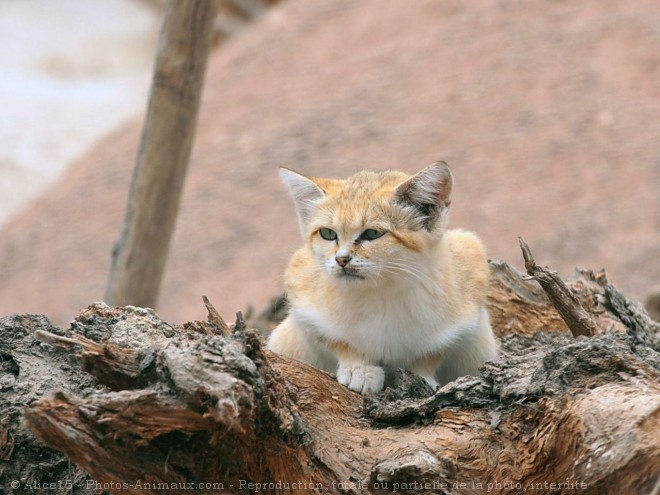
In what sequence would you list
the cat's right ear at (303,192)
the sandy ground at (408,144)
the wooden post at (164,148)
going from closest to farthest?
the cat's right ear at (303,192)
the wooden post at (164,148)
the sandy ground at (408,144)

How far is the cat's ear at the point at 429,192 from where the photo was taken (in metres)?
4.23

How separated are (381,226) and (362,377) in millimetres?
636

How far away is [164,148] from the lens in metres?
6.34

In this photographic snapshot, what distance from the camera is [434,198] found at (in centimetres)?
429

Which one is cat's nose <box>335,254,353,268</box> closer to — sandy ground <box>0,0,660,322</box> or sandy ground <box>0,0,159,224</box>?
sandy ground <box>0,0,660,322</box>

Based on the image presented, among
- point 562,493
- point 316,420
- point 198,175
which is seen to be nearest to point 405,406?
point 316,420

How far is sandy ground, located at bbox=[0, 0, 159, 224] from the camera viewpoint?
15.7m

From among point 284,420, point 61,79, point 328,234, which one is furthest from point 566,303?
point 61,79

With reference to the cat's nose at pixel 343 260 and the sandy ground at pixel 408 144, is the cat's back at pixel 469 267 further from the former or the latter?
the sandy ground at pixel 408 144

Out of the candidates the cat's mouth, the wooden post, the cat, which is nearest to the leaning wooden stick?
the cat

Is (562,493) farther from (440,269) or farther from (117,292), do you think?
(117,292)

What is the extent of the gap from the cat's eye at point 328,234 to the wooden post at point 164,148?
228cm

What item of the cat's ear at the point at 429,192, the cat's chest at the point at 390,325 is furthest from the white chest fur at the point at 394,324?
the cat's ear at the point at 429,192

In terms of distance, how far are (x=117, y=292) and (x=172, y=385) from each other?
12.8ft
